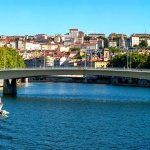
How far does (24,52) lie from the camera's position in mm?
193125

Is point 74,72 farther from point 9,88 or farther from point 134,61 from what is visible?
point 134,61

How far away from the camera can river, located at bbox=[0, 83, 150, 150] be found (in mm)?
31141

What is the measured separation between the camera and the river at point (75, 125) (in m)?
31.1

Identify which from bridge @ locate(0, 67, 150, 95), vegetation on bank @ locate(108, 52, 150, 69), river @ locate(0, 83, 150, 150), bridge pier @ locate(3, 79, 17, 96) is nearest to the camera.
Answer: river @ locate(0, 83, 150, 150)

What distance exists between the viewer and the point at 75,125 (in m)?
38.3

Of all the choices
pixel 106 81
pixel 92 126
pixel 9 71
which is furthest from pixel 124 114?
pixel 106 81

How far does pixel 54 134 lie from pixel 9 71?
2849 centimetres

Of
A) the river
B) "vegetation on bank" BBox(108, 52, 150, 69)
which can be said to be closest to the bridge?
the river

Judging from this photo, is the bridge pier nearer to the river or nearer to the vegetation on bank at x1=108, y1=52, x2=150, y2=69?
the river

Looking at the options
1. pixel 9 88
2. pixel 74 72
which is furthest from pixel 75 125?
pixel 9 88

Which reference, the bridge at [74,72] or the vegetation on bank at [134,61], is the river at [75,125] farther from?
the vegetation on bank at [134,61]

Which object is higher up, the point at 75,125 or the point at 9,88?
the point at 9,88

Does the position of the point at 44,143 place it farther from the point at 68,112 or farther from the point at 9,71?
the point at 9,71

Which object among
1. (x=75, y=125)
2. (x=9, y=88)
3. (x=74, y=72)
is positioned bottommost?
(x=75, y=125)
